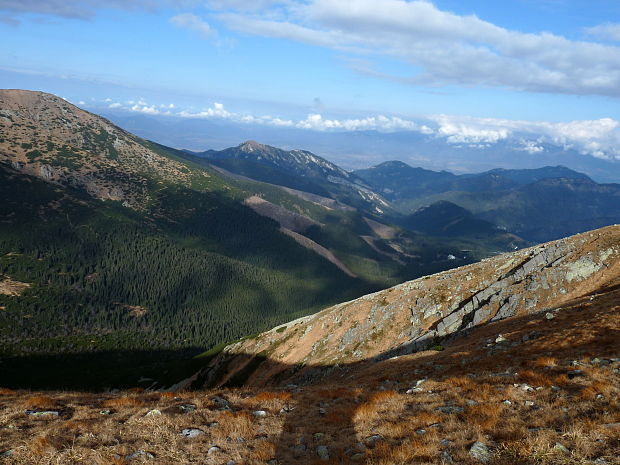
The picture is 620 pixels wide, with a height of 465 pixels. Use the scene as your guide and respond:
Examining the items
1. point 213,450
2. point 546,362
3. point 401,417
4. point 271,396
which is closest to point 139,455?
point 213,450

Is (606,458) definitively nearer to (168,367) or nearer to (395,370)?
(395,370)

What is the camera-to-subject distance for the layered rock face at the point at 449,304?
47844mm

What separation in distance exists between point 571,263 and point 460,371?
38656mm

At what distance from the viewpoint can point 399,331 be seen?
57219mm

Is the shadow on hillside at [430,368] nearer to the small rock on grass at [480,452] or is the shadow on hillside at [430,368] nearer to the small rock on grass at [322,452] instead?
the small rock on grass at [322,452]

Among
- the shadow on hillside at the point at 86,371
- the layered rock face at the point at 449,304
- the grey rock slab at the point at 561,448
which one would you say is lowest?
the shadow on hillside at the point at 86,371

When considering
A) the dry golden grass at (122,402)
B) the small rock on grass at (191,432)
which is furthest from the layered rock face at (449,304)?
the small rock on grass at (191,432)

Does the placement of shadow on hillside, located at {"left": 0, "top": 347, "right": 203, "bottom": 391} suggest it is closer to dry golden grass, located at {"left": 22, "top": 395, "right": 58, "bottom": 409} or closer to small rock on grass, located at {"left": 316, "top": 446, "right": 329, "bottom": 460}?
dry golden grass, located at {"left": 22, "top": 395, "right": 58, "bottom": 409}

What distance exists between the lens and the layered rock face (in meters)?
47.8

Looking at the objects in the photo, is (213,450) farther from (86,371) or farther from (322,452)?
(86,371)

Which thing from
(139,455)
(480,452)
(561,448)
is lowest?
(139,455)

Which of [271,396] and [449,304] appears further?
[449,304]

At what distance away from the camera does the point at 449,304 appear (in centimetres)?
5772

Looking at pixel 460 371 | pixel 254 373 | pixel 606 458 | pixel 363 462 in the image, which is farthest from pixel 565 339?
pixel 254 373
